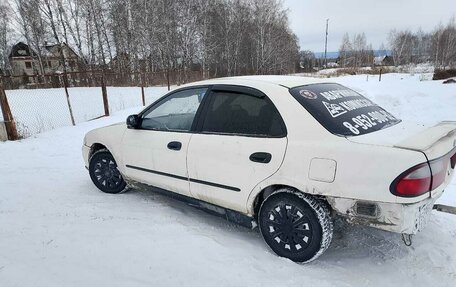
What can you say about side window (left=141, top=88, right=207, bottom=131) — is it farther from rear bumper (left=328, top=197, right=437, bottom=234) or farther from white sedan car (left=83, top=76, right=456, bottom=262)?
rear bumper (left=328, top=197, right=437, bottom=234)

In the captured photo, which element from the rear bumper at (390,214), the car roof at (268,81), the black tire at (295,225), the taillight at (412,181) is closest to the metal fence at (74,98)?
the car roof at (268,81)

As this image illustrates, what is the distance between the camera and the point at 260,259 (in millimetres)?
2791

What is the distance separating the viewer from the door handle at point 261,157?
107 inches

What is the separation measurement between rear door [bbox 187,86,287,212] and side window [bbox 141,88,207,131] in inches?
8.7

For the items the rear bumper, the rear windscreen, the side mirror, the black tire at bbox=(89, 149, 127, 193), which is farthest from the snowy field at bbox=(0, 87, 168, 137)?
the rear bumper

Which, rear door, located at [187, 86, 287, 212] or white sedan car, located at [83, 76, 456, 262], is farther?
rear door, located at [187, 86, 287, 212]

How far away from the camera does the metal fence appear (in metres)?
9.70

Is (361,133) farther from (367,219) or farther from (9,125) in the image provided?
(9,125)

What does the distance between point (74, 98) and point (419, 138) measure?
16.8 metres

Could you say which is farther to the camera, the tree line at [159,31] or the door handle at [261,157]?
the tree line at [159,31]

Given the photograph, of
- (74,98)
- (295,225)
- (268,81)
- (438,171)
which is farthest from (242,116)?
(74,98)

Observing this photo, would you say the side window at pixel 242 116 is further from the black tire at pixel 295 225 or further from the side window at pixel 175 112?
the black tire at pixel 295 225

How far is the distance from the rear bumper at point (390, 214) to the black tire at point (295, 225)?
0.57ft

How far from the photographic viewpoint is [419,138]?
2537 mm
